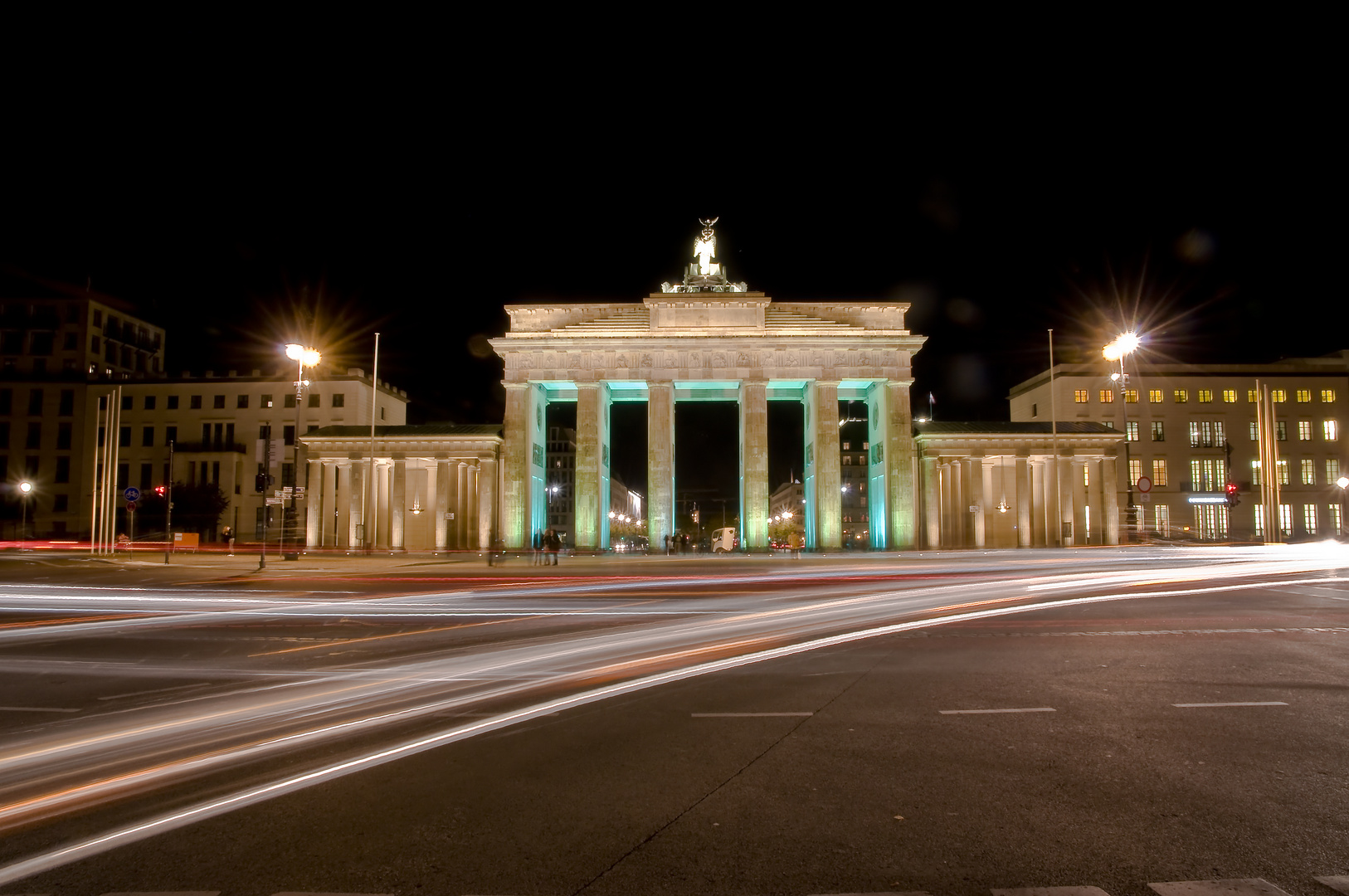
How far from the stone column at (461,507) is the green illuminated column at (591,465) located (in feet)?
29.9

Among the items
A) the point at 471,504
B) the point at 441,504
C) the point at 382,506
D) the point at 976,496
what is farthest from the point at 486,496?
the point at 976,496

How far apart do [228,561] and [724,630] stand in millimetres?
31656

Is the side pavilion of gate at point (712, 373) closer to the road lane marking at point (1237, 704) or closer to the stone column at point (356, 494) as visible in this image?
the stone column at point (356, 494)

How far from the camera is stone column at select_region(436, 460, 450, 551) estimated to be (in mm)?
61688

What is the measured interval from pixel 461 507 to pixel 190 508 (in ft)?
93.1

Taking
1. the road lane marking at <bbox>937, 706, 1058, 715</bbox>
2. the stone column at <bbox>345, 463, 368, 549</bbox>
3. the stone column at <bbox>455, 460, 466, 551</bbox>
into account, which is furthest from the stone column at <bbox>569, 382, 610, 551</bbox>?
the road lane marking at <bbox>937, 706, 1058, 715</bbox>

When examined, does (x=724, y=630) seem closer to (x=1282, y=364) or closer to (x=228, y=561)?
(x=228, y=561)

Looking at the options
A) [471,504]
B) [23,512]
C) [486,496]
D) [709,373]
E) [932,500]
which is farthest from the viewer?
[23,512]

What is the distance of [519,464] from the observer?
59562mm

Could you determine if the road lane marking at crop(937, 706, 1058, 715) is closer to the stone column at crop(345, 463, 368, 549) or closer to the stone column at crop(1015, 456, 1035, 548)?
the stone column at crop(1015, 456, 1035, 548)

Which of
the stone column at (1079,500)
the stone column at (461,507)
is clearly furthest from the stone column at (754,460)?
the stone column at (1079,500)

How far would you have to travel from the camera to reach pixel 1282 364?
8150cm

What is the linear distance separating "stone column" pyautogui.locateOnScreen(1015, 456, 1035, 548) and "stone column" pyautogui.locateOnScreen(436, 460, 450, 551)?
41280mm

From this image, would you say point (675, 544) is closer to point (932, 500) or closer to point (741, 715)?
point (932, 500)
